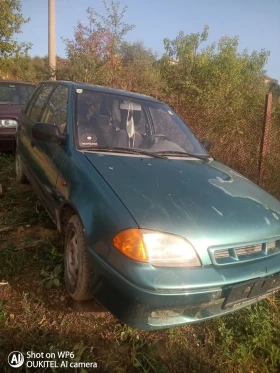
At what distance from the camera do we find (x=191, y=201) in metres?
1.87

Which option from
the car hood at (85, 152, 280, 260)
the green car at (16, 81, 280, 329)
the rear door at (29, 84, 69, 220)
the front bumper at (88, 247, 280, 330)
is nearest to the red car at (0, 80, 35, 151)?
the rear door at (29, 84, 69, 220)

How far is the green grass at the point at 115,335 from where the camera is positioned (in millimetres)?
1757

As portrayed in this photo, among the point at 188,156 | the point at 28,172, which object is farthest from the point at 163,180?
the point at 28,172

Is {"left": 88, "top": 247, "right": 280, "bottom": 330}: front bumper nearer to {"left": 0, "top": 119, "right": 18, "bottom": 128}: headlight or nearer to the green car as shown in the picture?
the green car

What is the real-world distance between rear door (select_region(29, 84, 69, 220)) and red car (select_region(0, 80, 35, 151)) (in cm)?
219

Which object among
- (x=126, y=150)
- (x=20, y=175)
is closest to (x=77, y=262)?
(x=126, y=150)

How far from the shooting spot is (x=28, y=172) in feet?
11.4

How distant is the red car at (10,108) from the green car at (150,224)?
2842 millimetres

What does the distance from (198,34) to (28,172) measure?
1619 centimetres

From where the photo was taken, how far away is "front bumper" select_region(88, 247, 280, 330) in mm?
1498

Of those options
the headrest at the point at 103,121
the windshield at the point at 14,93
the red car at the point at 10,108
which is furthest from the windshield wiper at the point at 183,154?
the windshield at the point at 14,93

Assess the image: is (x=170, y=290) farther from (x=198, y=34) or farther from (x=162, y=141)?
(x=198, y=34)

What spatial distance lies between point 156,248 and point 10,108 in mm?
4815

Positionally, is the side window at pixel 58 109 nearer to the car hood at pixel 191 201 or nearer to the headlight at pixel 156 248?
the car hood at pixel 191 201
